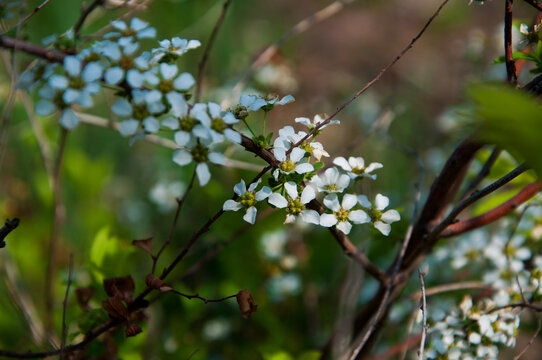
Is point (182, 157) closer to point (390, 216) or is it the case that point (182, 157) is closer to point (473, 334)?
point (390, 216)

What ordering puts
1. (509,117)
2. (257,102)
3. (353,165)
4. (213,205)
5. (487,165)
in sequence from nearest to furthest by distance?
(509,117) → (257,102) → (353,165) → (487,165) → (213,205)

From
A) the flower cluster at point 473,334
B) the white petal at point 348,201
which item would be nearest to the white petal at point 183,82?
the white petal at point 348,201

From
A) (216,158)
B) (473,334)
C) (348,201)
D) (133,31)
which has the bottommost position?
(473,334)

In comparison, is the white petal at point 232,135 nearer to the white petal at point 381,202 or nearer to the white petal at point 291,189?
the white petal at point 291,189

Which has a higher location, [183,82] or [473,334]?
[183,82]

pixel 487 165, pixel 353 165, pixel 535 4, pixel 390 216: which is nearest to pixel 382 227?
pixel 390 216

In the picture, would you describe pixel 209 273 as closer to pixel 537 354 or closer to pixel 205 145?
pixel 205 145
